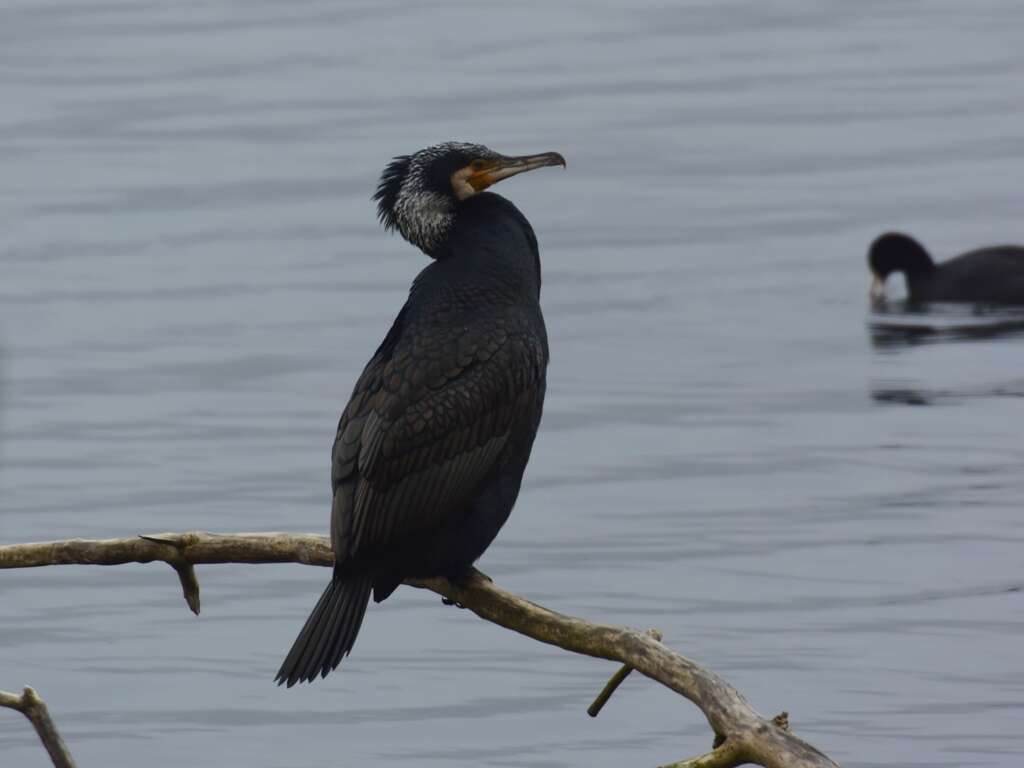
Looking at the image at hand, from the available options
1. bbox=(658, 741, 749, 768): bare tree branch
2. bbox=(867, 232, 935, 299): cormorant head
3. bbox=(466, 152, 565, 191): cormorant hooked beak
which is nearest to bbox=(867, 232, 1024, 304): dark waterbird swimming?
bbox=(867, 232, 935, 299): cormorant head

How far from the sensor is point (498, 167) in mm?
7117

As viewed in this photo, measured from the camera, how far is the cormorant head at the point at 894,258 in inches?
707

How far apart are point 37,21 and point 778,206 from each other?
54.3 feet

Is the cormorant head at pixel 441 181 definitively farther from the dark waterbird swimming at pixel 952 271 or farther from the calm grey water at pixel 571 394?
the dark waterbird swimming at pixel 952 271

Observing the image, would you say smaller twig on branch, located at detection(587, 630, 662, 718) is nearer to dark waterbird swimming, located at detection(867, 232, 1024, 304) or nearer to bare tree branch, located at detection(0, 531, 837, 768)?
bare tree branch, located at detection(0, 531, 837, 768)

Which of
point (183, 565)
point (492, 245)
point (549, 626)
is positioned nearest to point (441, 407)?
point (492, 245)

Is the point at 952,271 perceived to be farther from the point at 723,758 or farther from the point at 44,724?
the point at 44,724

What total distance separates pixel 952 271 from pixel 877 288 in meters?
0.61

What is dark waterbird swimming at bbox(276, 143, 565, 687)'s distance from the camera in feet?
21.8

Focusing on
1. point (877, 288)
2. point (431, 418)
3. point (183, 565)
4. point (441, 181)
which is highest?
point (441, 181)

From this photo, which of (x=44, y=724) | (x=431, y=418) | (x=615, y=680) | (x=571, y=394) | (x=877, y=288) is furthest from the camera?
(x=877, y=288)

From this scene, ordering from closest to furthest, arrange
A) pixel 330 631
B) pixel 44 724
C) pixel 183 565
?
1. pixel 44 724
2. pixel 183 565
3. pixel 330 631

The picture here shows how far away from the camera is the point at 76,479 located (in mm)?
13164

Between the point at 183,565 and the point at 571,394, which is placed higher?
the point at 183,565
